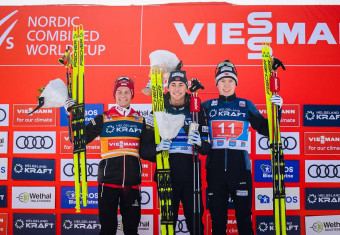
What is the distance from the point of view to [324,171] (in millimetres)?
3979

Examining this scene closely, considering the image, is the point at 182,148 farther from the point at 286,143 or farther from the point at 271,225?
the point at 271,225

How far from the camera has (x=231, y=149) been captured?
124 inches

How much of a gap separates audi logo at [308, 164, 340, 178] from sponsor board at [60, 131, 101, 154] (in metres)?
2.29

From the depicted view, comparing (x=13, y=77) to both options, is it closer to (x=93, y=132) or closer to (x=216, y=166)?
(x=93, y=132)

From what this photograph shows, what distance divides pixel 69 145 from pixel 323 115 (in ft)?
9.04

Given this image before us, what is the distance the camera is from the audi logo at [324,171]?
3.97 m

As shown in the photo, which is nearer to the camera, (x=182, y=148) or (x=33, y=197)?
(x=182, y=148)

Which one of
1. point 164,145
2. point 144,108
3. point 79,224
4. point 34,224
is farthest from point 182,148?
point 34,224

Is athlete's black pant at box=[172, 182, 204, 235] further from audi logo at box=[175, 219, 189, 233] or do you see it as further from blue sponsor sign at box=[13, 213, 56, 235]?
blue sponsor sign at box=[13, 213, 56, 235]

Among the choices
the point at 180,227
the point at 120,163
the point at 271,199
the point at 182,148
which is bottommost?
the point at 180,227

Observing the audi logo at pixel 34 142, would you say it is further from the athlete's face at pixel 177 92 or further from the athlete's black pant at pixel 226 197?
the athlete's black pant at pixel 226 197

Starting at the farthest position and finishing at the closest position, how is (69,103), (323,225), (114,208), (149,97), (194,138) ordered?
(149,97)
(323,225)
(69,103)
(114,208)
(194,138)

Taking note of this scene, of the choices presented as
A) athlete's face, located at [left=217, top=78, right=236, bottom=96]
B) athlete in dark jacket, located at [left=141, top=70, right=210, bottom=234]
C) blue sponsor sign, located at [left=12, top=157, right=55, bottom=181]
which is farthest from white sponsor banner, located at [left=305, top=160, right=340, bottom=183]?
blue sponsor sign, located at [left=12, top=157, right=55, bottom=181]

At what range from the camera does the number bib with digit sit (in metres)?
3.15
